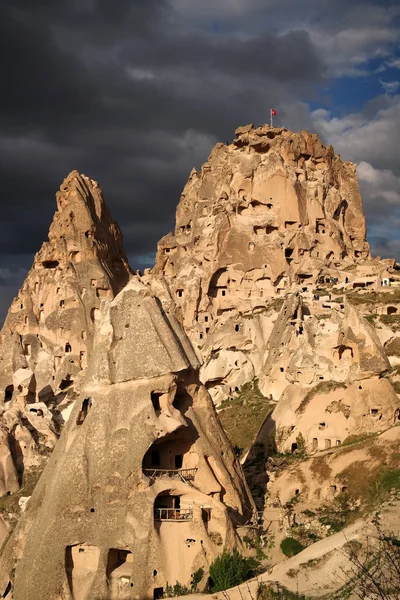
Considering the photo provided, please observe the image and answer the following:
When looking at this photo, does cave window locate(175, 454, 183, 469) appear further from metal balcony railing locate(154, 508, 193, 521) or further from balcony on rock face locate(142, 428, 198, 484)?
metal balcony railing locate(154, 508, 193, 521)

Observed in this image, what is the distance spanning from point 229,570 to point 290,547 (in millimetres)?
3036

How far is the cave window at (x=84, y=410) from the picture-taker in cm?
2188

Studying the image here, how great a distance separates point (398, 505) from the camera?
20094mm

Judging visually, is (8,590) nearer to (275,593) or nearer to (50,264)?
(275,593)

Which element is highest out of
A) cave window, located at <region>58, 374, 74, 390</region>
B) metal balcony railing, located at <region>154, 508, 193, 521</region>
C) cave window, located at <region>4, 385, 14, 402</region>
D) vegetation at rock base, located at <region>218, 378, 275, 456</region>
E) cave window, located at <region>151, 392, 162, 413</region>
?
cave window, located at <region>58, 374, 74, 390</region>

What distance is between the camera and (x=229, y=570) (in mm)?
19094

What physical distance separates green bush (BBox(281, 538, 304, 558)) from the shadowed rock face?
1.48 meters

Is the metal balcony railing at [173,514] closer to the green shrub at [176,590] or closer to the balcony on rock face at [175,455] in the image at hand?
the balcony on rock face at [175,455]

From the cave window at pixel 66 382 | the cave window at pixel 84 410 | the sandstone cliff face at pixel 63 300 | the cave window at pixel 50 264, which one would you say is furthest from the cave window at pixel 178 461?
the cave window at pixel 50 264

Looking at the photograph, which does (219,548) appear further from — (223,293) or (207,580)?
(223,293)

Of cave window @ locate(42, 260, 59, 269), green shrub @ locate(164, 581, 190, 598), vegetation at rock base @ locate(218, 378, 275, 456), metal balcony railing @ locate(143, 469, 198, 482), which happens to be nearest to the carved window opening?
green shrub @ locate(164, 581, 190, 598)

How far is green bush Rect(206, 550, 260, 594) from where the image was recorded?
18688 millimetres

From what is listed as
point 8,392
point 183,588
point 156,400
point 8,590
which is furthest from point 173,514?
point 8,392

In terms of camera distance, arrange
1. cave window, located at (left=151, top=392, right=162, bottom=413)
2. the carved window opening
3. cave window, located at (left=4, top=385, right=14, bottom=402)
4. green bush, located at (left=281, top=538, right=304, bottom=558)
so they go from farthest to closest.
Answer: cave window, located at (left=4, top=385, right=14, bottom=402) → cave window, located at (left=151, top=392, right=162, bottom=413) → green bush, located at (left=281, top=538, right=304, bottom=558) → the carved window opening
